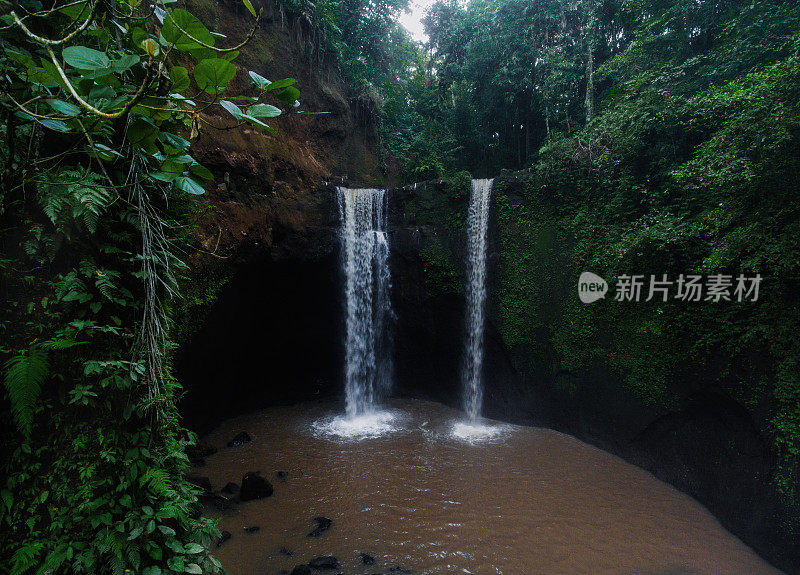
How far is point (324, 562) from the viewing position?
13.0 ft

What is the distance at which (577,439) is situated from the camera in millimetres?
6855

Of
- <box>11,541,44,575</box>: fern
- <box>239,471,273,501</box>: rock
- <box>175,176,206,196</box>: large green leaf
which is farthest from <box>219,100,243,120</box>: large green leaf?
<box>239,471,273,501</box>: rock

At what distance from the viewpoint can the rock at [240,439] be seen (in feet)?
22.1

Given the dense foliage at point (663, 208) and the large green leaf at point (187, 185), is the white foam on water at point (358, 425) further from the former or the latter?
the large green leaf at point (187, 185)

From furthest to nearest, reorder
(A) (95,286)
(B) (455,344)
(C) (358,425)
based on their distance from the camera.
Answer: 1. (B) (455,344)
2. (C) (358,425)
3. (A) (95,286)

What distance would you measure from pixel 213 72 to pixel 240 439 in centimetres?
707

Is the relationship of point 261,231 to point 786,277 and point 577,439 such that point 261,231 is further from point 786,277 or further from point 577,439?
point 786,277

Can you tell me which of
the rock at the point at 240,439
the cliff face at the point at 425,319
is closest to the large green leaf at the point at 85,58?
the cliff face at the point at 425,319

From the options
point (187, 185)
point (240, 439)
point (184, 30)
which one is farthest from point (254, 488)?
point (184, 30)

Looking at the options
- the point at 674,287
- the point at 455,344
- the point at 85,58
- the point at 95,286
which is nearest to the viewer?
the point at 85,58

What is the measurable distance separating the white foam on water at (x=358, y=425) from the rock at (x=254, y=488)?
2.07 meters

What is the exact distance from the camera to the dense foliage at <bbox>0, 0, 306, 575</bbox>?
4.95 feet

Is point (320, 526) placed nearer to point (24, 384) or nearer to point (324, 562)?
point (324, 562)

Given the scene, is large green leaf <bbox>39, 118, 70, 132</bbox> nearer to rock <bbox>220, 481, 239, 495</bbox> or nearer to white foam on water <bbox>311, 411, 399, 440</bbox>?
rock <bbox>220, 481, 239, 495</bbox>
